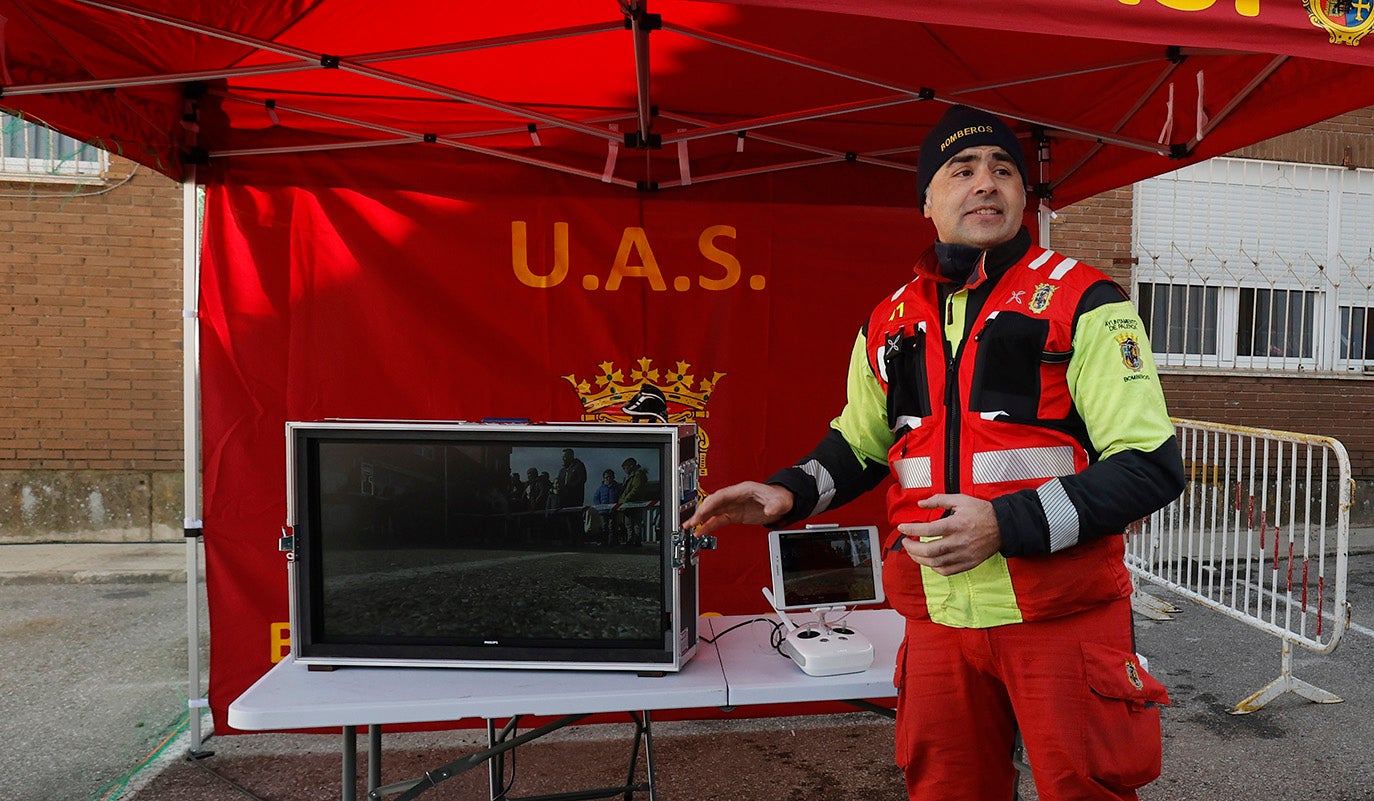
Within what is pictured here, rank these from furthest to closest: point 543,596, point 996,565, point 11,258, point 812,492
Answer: point 11,258, point 543,596, point 812,492, point 996,565

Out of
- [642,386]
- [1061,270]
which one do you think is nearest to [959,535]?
[1061,270]

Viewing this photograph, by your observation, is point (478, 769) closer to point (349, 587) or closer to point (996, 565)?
point (349, 587)

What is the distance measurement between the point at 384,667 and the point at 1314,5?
266cm

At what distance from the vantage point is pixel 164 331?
7.09 meters

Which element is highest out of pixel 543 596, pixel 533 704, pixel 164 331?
pixel 164 331

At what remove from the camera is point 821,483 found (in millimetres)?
2166

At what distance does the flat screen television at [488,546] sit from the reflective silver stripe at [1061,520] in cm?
100

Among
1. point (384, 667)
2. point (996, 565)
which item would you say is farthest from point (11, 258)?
point (996, 565)

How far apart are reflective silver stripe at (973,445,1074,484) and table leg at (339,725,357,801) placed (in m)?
1.72

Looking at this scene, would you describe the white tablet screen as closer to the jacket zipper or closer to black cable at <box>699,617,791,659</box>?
black cable at <box>699,617,791,659</box>

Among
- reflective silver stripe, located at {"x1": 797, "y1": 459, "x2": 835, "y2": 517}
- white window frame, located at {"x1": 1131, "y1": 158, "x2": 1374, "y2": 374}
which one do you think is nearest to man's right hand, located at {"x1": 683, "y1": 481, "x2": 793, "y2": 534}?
reflective silver stripe, located at {"x1": 797, "y1": 459, "x2": 835, "y2": 517}

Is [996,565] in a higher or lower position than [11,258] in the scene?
lower

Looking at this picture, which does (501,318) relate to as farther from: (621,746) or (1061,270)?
(1061,270)

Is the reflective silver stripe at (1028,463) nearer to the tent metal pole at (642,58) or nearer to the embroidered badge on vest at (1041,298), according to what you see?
the embroidered badge on vest at (1041,298)
